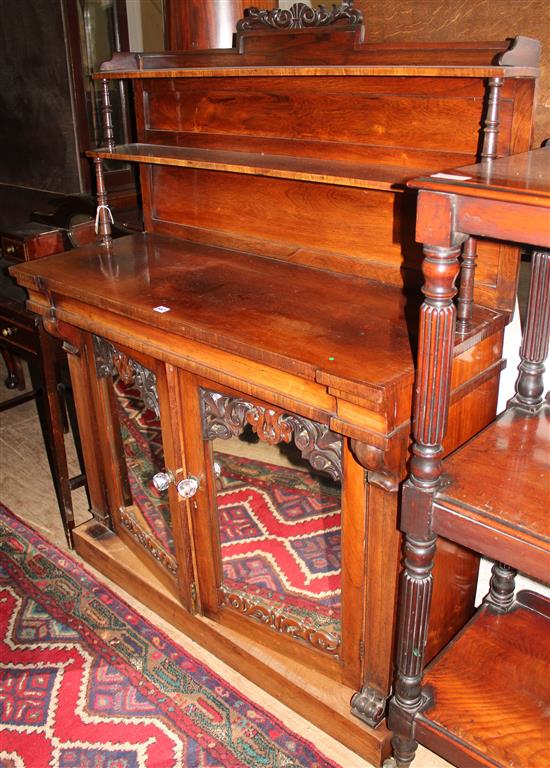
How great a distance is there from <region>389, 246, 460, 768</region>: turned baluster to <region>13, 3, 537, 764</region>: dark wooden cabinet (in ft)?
0.25

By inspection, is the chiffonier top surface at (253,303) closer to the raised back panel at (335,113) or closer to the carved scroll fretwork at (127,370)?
the carved scroll fretwork at (127,370)

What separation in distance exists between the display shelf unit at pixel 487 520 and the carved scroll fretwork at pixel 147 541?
0.82 metres

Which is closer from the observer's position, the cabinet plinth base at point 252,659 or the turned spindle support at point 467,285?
the turned spindle support at point 467,285

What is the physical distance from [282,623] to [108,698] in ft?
1.74

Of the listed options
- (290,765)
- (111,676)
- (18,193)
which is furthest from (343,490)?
(18,193)

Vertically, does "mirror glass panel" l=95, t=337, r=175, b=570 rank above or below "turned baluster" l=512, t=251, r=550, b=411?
below

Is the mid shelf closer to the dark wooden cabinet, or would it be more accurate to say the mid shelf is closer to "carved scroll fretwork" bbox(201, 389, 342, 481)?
the dark wooden cabinet

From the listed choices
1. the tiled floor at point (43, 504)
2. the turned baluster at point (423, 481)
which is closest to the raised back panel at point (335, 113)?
the turned baluster at point (423, 481)

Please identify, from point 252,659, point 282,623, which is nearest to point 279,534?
point 282,623

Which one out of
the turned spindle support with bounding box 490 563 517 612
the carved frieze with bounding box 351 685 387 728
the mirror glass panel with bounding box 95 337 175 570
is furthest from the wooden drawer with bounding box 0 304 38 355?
the turned spindle support with bounding box 490 563 517 612

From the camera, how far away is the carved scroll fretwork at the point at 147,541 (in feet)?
6.93

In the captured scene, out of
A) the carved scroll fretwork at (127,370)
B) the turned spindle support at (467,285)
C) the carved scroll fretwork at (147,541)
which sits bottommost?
the carved scroll fretwork at (147,541)

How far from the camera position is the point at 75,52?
373 cm

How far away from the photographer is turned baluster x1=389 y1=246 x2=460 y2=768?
1.16m
